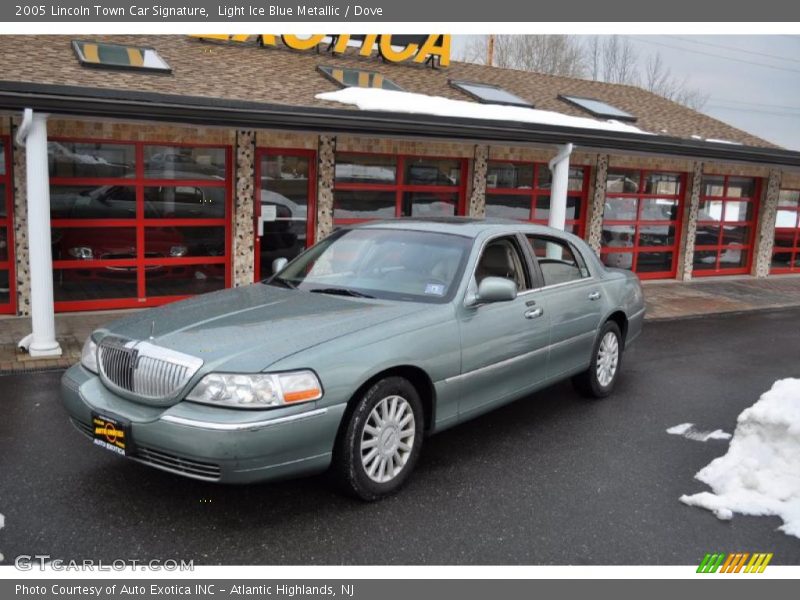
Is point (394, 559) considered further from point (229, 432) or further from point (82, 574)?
point (82, 574)

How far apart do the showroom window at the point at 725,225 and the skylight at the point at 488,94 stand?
494 centimetres

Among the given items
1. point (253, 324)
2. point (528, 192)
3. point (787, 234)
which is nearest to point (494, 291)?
point (253, 324)

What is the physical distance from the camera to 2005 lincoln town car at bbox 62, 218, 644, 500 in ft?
11.8

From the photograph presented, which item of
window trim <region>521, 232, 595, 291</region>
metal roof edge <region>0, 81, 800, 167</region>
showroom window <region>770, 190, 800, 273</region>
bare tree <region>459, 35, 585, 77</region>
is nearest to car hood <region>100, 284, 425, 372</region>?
window trim <region>521, 232, 595, 291</region>

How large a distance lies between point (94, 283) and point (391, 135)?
4.51m

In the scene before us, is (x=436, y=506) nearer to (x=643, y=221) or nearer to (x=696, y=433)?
(x=696, y=433)

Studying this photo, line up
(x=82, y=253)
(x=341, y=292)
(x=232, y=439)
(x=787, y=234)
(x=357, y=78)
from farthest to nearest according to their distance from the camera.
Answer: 1. (x=787, y=234)
2. (x=357, y=78)
3. (x=82, y=253)
4. (x=341, y=292)
5. (x=232, y=439)

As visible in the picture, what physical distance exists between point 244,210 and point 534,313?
20.9ft

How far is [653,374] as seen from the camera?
7453mm

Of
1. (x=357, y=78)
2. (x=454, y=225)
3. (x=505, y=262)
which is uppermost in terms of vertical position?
(x=357, y=78)

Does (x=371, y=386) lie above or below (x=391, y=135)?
below

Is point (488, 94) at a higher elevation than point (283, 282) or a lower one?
higher

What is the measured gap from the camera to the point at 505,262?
528 cm

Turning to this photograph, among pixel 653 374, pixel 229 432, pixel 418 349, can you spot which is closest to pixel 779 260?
pixel 653 374
